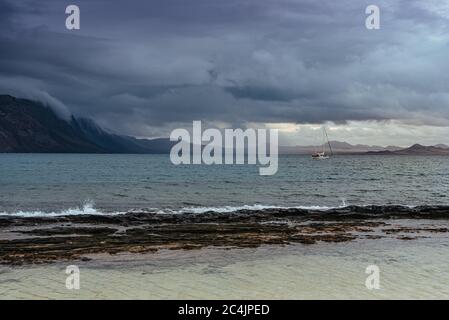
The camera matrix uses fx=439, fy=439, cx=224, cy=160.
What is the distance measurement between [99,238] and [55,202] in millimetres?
25682

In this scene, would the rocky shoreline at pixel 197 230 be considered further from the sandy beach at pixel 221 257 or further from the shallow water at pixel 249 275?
the shallow water at pixel 249 275

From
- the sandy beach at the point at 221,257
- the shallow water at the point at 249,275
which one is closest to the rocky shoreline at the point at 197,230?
the sandy beach at the point at 221,257

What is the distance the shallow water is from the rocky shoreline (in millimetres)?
2067

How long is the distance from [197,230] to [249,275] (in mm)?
11441

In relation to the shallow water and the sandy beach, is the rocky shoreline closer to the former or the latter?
the sandy beach

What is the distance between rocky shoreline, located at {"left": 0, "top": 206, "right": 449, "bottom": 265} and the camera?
2144 centimetres

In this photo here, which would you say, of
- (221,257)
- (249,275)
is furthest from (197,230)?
(249,275)

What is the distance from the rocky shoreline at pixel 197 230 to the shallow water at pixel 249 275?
2.07 metres

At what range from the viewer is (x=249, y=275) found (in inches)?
625

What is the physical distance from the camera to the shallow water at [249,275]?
1360 centimetres

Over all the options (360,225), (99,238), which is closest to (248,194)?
(360,225)

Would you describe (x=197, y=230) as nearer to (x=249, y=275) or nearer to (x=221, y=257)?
(x=221, y=257)
